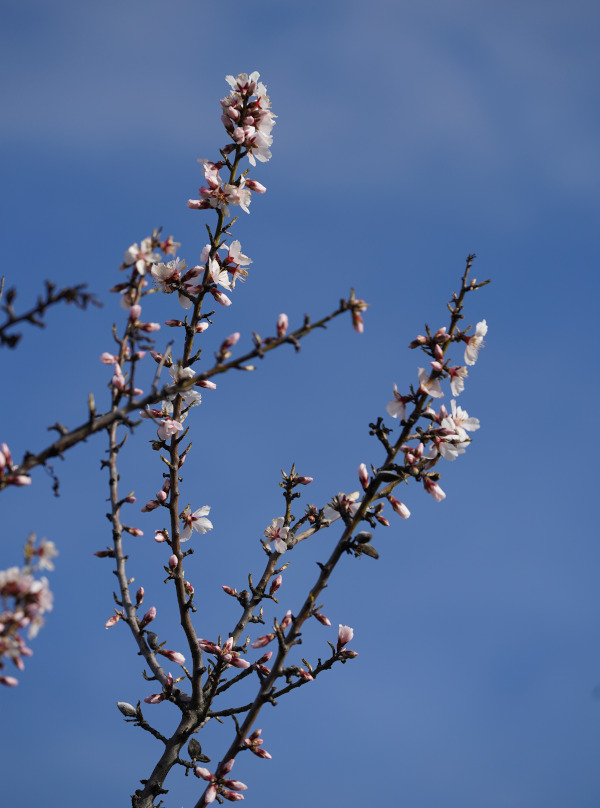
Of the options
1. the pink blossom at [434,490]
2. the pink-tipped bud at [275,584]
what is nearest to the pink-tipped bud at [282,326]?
the pink blossom at [434,490]

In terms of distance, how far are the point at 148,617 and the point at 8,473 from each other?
232 centimetres

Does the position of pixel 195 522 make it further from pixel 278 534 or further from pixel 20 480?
pixel 20 480

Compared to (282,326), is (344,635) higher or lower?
→ lower

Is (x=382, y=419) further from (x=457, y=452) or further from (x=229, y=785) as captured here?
(x=229, y=785)

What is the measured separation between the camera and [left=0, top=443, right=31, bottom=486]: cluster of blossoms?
338 centimetres

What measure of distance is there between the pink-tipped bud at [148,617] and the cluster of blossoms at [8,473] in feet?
7.46

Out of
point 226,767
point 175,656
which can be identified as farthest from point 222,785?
point 175,656

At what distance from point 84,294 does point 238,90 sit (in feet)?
9.88

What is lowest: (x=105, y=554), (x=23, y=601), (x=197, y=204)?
(x=23, y=601)

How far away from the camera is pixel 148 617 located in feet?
17.9

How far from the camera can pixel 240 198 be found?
5.42m

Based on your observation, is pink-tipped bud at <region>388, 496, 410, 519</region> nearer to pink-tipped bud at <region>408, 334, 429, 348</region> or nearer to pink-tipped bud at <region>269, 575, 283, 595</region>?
pink-tipped bud at <region>408, 334, 429, 348</region>

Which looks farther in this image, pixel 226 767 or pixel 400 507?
pixel 400 507

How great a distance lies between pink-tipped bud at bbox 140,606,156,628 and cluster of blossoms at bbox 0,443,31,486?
2.27 m
